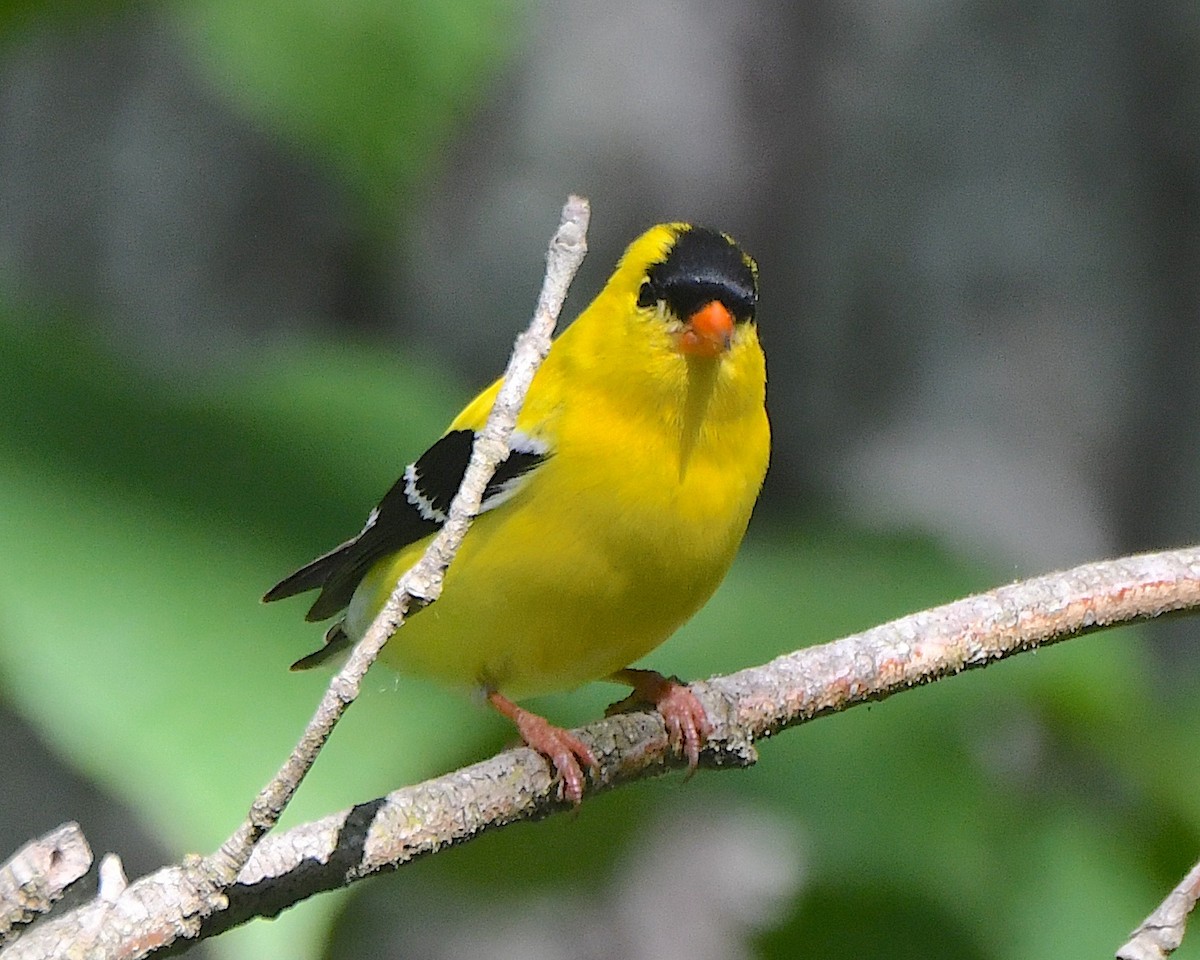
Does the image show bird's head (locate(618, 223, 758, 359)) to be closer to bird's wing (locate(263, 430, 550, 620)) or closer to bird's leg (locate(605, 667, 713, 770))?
bird's wing (locate(263, 430, 550, 620))

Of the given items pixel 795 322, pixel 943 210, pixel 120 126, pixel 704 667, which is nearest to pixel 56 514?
pixel 704 667

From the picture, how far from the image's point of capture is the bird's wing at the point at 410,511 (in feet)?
6.44

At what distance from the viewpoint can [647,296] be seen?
6.40 feet

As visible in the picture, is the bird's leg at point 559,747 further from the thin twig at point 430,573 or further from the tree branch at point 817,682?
the thin twig at point 430,573

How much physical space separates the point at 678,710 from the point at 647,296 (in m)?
0.57

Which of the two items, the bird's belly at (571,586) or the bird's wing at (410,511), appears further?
the bird's wing at (410,511)

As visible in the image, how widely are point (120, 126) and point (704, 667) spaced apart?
5.84ft

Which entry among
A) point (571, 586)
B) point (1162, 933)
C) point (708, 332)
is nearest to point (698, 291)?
point (708, 332)

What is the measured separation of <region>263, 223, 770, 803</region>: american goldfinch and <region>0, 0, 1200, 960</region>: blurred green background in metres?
0.29

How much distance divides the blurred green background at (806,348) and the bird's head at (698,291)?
45 cm

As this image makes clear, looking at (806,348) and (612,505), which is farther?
(806,348)

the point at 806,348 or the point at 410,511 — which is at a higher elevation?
the point at 806,348

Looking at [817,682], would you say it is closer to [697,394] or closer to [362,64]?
[697,394]

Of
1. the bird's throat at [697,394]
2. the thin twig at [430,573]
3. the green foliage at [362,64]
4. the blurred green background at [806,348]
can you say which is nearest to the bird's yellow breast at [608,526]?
the bird's throat at [697,394]
